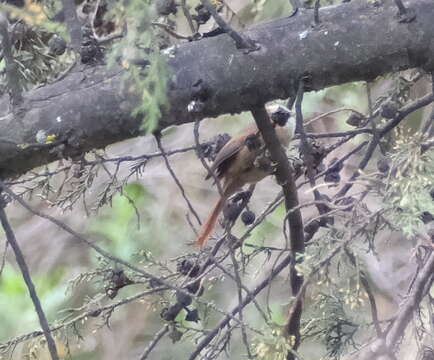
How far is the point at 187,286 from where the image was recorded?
2.59 metres

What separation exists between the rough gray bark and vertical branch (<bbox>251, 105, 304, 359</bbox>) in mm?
66

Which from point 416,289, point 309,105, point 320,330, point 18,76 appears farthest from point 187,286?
point 309,105

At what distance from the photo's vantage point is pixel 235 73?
2061mm

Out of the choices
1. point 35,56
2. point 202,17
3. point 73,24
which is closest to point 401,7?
point 202,17

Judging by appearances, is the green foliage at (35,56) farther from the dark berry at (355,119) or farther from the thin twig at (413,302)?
the thin twig at (413,302)

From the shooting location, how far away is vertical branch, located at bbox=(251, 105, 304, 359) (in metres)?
2.12

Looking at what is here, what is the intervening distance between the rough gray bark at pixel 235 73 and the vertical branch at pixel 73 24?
0.08 m

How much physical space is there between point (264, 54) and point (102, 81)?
16.5 inches

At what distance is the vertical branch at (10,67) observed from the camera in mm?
1901

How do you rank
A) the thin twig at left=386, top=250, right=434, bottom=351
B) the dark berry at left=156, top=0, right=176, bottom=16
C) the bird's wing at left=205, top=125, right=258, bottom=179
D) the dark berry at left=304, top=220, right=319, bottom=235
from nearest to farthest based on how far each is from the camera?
1. the dark berry at left=156, top=0, right=176, bottom=16
2. the thin twig at left=386, top=250, right=434, bottom=351
3. the dark berry at left=304, top=220, right=319, bottom=235
4. the bird's wing at left=205, top=125, right=258, bottom=179

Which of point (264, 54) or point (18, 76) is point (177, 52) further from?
point (18, 76)

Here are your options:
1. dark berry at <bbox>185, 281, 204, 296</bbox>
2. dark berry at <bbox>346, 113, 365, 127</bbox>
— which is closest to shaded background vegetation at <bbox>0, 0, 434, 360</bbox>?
dark berry at <bbox>346, 113, 365, 127</bbox>

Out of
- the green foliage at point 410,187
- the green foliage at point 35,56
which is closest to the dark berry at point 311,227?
the green foliage at point 410,187

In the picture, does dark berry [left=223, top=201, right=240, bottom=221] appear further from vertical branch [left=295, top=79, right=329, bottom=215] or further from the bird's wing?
vertical branch [left=295, top=79, right=329, bottom=215]
